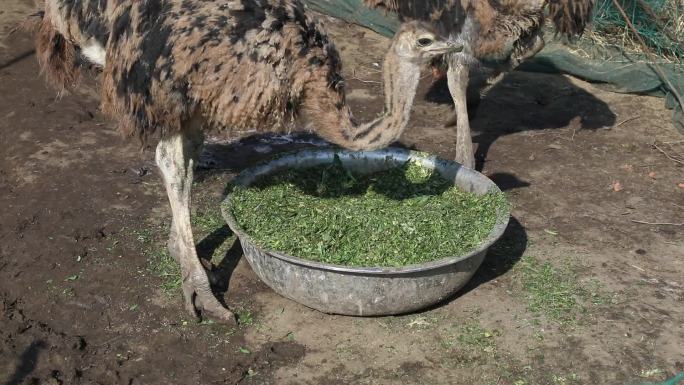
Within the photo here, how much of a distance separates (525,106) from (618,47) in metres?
1.56

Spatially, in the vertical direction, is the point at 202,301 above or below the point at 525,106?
above

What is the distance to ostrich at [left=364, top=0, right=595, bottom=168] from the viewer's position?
6086 millimetres

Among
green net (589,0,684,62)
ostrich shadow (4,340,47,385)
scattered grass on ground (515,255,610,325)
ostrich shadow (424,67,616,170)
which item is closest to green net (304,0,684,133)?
green net (589,0,684,62)

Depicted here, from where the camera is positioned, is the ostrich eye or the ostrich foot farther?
the ostrich foot

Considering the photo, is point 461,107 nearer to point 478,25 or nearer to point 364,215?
point 478,25

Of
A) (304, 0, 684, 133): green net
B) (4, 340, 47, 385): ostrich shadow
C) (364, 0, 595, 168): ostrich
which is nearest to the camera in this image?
(4, 340, 47, 385): ostrich shadow

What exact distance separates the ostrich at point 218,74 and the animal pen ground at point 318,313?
16.9 inches

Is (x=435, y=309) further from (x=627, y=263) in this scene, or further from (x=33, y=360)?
(x=33, y=360)

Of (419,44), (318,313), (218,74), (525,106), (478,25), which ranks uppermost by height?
(419,44)

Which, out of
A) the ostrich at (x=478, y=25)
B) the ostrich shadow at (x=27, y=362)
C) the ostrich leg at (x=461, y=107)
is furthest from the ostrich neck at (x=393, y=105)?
the ostrich shadow at (x=27, y=362)

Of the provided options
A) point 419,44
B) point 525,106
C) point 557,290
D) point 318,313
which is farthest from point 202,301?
point 525,106

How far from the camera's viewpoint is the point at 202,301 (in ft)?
15.9

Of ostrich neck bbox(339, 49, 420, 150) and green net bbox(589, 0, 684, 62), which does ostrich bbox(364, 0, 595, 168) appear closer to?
ostrich neck bbox(339, 49, 420, 150)

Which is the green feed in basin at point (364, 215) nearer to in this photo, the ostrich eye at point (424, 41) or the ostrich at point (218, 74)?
the ostrich at point (218, 74)
